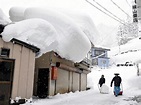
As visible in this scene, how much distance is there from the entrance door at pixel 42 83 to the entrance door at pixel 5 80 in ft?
13.3

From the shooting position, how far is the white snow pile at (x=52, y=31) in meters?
11.6

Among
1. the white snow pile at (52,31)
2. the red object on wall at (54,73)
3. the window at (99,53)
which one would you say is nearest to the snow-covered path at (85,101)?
the red object on wall at (54,73)

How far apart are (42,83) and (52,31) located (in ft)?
13.2

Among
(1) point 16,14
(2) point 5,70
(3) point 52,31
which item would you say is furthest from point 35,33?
(1) point 16,14

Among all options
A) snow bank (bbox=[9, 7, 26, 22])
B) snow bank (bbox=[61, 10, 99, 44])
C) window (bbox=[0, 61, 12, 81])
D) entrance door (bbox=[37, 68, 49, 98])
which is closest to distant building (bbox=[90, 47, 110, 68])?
snow bank (bbox=[61, 10, 99, 44])

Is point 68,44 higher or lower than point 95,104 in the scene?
higher

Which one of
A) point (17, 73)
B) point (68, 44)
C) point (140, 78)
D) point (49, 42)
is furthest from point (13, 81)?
point (140, 78)

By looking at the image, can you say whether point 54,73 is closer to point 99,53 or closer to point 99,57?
point 99,57

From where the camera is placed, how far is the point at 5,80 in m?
10.1

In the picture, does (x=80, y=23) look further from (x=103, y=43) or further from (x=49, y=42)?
(x=103, y=43)

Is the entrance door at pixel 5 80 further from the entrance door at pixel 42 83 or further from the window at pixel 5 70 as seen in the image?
the entrance door at pixel 42 83

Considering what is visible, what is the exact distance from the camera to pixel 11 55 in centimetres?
1021

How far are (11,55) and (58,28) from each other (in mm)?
5162

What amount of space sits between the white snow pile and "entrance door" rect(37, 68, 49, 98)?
1.81 meters
